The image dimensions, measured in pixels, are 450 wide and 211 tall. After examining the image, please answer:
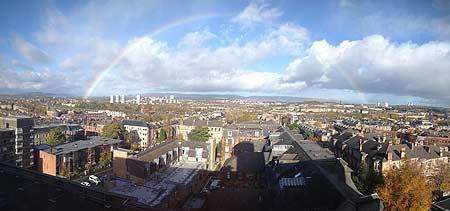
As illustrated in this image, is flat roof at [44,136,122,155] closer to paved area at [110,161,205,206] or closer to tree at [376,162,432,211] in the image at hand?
paved area at [110,161,205,206]

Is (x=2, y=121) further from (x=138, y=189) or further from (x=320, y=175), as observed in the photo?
(x=320, y=175)

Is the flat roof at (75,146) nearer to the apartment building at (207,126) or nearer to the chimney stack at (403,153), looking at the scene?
the apartment building at (207,126)

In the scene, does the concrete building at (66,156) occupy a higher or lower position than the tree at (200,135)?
lower

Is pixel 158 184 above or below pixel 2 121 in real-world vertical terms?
below

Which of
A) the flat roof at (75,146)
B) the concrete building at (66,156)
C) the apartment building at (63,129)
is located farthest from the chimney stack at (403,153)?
the apartment building at (63,129)

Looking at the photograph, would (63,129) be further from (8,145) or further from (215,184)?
(215,184)

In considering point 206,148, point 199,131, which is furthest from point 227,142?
point 206,148
